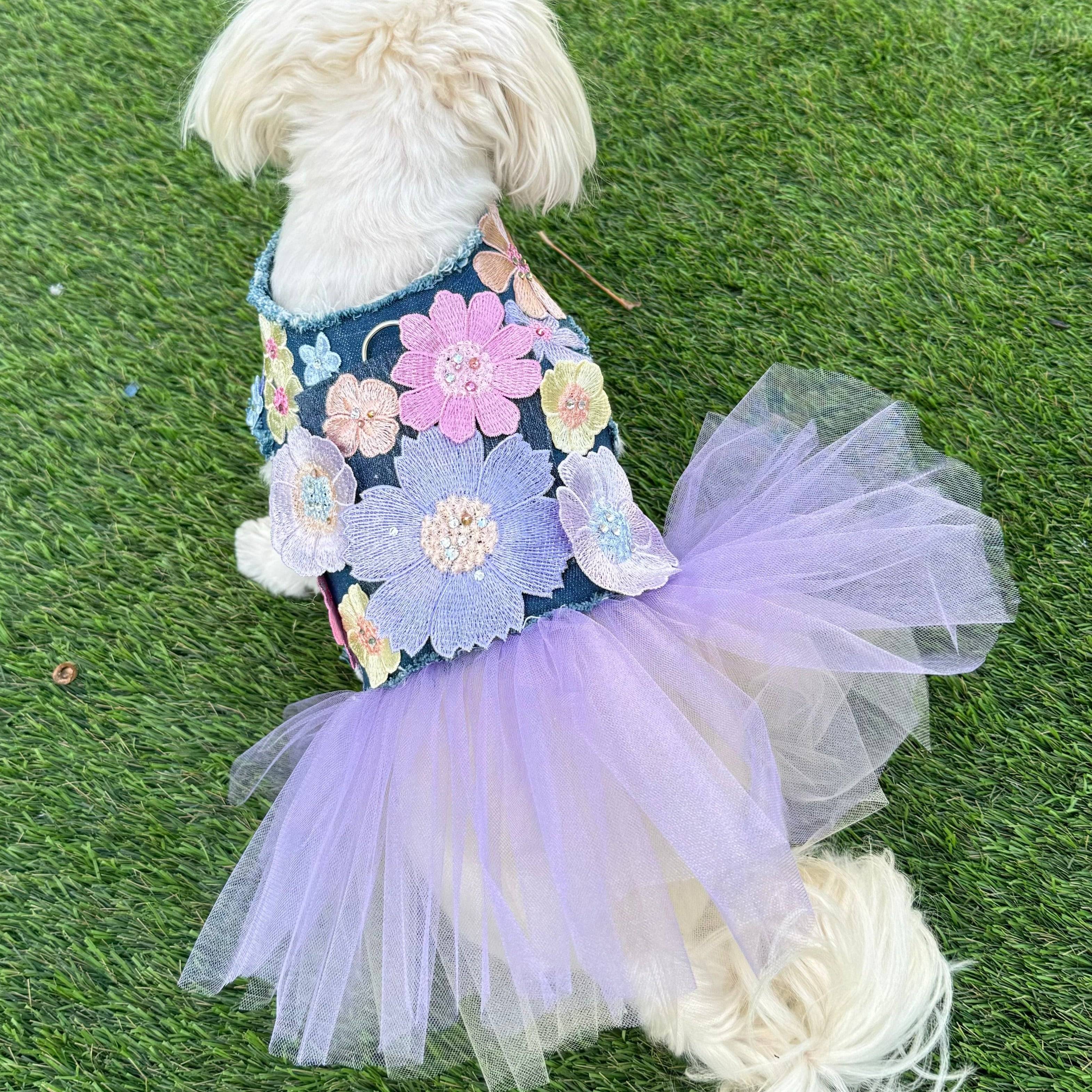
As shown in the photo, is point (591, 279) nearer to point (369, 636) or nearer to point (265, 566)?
point (265, 566)

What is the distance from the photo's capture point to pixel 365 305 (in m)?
1.05

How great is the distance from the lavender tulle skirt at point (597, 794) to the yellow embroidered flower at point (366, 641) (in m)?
0.03

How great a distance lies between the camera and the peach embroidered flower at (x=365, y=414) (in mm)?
1029

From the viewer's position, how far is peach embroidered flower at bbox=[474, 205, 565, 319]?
107 cm

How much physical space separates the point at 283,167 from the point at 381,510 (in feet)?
1.92

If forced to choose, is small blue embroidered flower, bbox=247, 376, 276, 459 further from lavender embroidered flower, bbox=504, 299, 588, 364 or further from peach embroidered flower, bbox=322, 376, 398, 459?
lavender embroidered flower, bbox=504, 299, 588, 364

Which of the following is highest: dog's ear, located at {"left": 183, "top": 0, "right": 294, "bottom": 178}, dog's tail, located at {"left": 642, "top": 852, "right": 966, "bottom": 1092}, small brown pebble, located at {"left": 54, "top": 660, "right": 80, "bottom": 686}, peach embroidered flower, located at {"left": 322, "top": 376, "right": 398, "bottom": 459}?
dog's ear, located at {"left": 183, "top": 0, "right": 294, "bottom": 178}

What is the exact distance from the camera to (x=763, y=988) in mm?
1045

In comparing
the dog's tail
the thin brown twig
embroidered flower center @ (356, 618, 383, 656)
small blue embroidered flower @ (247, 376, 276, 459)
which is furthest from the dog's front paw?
the dog's tail

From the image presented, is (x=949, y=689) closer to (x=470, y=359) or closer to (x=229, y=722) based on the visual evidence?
(x=470, y=359)

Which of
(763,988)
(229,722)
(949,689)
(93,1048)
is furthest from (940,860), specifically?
(93,1048)

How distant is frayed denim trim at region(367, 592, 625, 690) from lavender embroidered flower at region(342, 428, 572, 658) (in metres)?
0.02

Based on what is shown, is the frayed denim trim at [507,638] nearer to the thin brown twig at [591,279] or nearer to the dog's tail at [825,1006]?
the dog's tail at [825,1006]

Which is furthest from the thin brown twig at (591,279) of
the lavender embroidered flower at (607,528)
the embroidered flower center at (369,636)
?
the embroidered flower center at (369,636)
